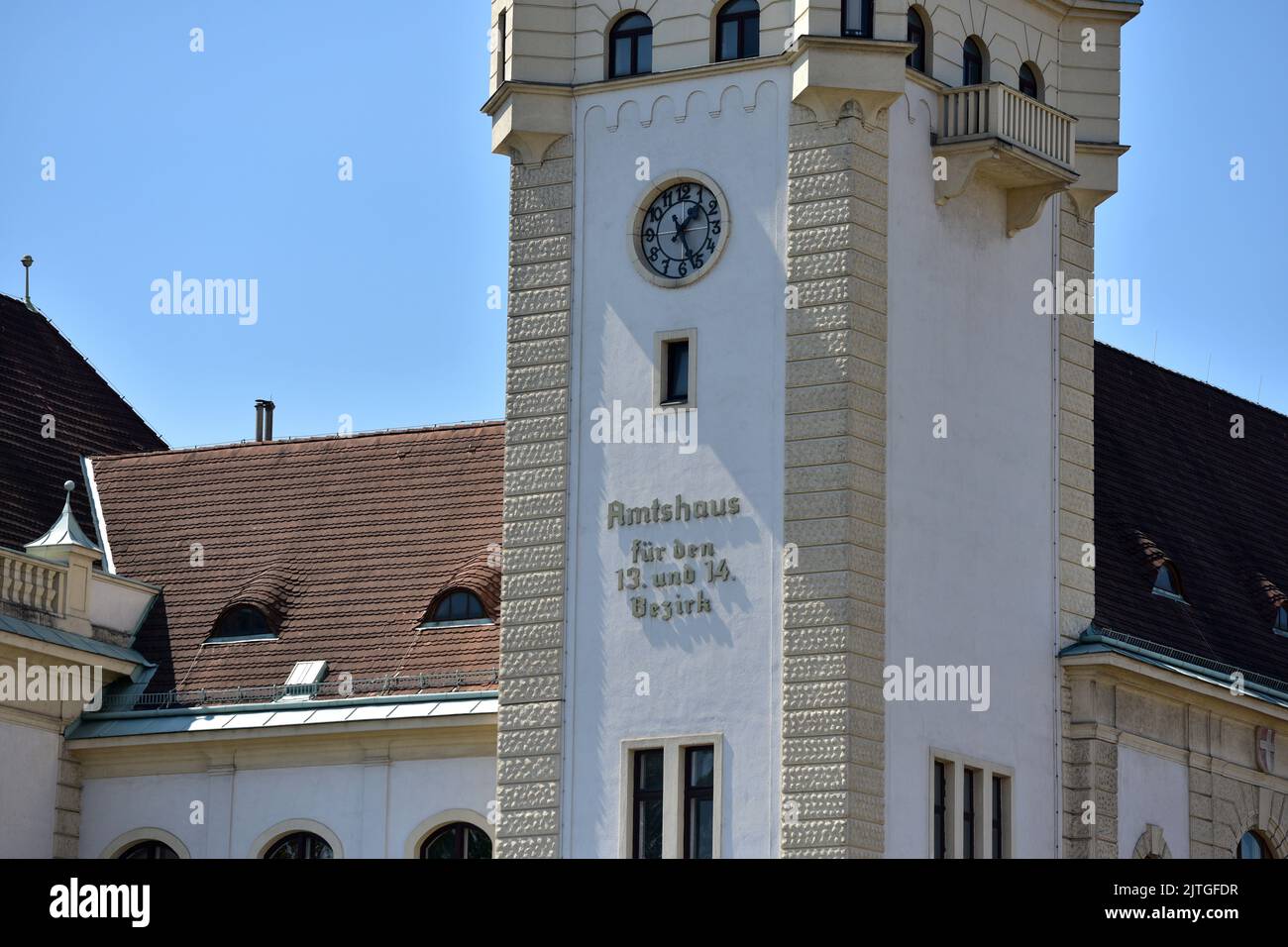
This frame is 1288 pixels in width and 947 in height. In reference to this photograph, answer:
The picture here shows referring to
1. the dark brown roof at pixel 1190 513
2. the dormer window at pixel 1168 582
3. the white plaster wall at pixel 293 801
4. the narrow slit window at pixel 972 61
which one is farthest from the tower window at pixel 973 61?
the white plaster wall at pixel 293 801

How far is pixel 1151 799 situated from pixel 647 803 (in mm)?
8525

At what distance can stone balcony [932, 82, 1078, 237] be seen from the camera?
37812 millimetres

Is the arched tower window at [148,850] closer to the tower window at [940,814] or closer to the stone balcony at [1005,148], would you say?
the tower window at [940,814]

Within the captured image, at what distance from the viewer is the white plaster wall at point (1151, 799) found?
1547 inches

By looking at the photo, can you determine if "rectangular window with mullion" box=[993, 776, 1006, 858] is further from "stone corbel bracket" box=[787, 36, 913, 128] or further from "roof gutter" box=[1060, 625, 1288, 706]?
"stone corbel bracket" box=[787, 36, 913, 128]

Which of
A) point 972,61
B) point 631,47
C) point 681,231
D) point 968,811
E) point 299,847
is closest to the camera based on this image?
point 968,811

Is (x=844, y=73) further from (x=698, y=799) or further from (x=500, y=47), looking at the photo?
(x=698, y=799)

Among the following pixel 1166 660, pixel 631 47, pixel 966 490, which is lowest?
pixel 1166 660

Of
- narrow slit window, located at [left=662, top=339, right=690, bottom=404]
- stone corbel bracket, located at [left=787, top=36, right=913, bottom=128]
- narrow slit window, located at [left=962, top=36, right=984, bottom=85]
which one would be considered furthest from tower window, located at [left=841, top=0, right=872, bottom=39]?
narrow slit window, located at [left=662, top=339, right=690, bottom=404]

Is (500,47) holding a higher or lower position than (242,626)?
higher

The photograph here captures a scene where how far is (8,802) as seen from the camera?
3941 centimetres

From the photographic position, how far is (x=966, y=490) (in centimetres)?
3772

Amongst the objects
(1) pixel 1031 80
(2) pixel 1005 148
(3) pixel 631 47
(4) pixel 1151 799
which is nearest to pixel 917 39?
(2) pixel 1005 148

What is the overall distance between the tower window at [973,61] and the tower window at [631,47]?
463cm
